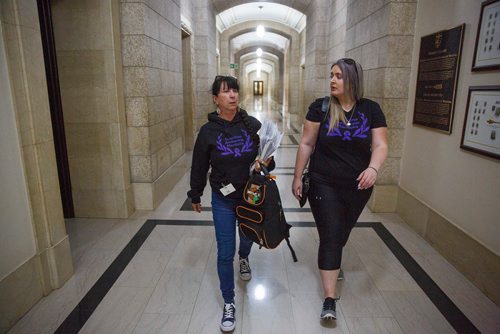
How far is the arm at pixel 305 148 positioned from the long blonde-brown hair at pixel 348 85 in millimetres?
140

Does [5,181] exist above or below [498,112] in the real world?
below

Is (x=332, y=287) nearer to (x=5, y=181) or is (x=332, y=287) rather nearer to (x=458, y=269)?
(x=458, y=269)

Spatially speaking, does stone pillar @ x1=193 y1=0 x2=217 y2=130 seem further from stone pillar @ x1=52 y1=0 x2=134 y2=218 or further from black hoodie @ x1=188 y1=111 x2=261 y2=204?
black hoodie @ x1=188 y1=111 x2=261 y2=204

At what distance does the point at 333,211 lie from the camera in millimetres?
2145

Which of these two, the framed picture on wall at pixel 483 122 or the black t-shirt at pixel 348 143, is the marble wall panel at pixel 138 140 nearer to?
the black t-shirt at pixel 348 143

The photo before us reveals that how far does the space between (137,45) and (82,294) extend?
2.60 m

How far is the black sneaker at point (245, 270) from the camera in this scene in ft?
8.95

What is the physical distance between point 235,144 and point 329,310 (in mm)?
1218

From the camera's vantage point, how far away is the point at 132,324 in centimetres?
222

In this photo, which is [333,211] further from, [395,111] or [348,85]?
[395,111]

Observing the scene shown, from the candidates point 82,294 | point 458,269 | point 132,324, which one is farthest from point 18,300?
point 458,269

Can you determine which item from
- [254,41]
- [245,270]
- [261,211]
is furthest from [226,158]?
[254,41]

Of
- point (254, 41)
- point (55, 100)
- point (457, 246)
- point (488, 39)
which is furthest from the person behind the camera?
point (254, 41)

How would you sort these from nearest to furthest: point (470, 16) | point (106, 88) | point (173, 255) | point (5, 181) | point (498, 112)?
1. point (5, 181)
2. point (498, 112)
3. point (470, 16)
4. point (173, 255)
5. point (106, 88)
